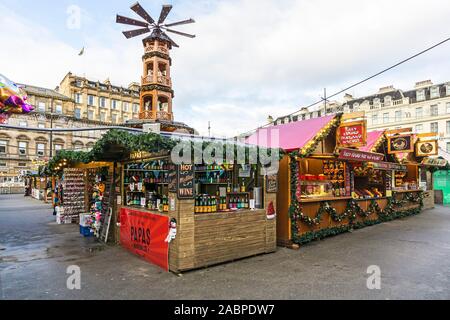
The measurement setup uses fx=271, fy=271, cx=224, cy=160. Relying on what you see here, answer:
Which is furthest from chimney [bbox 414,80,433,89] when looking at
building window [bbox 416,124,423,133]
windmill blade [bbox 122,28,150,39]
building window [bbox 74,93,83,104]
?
building window [bbox 74,93,83,104]

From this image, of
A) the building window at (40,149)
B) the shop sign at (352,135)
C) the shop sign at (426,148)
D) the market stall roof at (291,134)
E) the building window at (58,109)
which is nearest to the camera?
the market stall roof at (291,134)

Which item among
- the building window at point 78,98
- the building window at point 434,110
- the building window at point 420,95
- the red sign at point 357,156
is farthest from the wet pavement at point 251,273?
the building window at point 78,98

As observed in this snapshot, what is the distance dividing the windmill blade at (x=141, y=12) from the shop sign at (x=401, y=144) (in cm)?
1715

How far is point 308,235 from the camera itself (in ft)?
26.5

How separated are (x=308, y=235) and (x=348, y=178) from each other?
3508 mm

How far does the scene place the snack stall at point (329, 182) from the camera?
7.89 m

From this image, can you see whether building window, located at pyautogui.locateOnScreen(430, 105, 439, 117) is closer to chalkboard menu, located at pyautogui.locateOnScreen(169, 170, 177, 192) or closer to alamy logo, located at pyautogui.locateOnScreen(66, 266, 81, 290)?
chalkboard menu, located at pyautogui.locateOnScreen(169, 170, 177, 192)

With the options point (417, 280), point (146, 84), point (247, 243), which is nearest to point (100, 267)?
point (247, 243)

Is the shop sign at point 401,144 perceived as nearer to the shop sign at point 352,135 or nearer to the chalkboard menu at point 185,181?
the shop sign at point 352,135

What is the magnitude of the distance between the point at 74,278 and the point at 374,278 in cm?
576

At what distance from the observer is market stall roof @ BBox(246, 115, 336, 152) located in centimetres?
822

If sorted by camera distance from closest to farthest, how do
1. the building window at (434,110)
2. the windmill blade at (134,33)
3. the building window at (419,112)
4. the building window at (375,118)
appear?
the windmill blade at (134,33)
the building window at (434,110)
the building window at (419,112)
the building window at (375,118)
